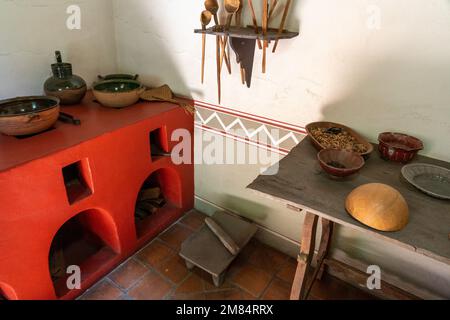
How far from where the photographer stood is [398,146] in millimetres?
1462

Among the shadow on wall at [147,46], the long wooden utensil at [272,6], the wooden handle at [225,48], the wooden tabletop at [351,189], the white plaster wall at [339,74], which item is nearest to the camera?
the wooden tabletop at [351,189]

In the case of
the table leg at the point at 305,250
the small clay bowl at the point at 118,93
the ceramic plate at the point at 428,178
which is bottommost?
the table leg at the point at 305,250

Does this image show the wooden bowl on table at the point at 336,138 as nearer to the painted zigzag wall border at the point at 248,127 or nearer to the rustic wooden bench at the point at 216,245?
the painted zigzag wall border at the point at 248,127

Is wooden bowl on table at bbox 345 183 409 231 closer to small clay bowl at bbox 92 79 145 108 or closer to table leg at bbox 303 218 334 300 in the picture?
table leg at bbox 303 218 334 300

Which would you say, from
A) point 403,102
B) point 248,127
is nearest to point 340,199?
point 403,102

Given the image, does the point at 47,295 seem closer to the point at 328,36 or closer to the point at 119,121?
the point at 119,121

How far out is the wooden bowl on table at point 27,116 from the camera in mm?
1520

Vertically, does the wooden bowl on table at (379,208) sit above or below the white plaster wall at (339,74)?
below

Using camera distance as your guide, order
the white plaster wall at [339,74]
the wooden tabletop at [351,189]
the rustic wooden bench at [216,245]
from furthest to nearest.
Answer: the rustic wooden bench at [216,245] < the white plaster wall at [339,74] < the wooden tabletop at [351,189]

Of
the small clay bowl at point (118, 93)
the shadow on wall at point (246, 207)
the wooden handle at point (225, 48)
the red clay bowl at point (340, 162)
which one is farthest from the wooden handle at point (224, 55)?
the shadow on wall at point (246, 207)

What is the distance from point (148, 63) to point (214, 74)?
2.04ft

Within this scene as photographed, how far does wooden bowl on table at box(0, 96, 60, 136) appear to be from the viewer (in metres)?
1.52

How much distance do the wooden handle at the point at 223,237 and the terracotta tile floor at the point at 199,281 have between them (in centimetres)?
19

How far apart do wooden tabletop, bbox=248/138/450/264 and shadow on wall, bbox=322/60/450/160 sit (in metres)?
0.14
